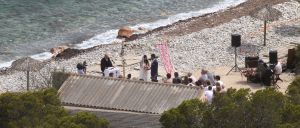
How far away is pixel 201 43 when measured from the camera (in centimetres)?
3466

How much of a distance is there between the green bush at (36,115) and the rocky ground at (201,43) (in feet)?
31.7

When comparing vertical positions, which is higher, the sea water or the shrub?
the sea water

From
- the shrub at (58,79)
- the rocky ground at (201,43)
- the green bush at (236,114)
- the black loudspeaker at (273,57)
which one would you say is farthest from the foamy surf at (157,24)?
the green bush at (236,114)


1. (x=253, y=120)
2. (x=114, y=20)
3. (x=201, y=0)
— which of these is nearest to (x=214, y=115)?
(x=253, y=120)

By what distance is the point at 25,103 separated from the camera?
16594mm

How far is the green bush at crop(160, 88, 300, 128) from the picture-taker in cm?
1648

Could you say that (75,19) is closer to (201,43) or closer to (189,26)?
(189,26)

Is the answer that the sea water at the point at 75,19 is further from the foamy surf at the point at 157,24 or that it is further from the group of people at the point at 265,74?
the group of people at the point at 265,74

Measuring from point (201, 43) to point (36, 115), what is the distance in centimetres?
1864

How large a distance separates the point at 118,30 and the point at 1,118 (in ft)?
80.1

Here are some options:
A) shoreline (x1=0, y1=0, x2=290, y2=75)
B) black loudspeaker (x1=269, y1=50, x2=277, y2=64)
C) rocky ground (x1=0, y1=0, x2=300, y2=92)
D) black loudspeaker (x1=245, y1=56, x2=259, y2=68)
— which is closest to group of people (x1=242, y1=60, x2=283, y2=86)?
black loudspeaker (x1=269, y1=50, x2=277, y2=64)

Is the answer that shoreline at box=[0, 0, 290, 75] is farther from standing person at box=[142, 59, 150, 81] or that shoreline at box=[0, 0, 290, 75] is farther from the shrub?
the shrub

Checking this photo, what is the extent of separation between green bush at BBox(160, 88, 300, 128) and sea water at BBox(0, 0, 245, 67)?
20730 mm

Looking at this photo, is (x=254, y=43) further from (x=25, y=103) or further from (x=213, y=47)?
(x=25, y=103)
